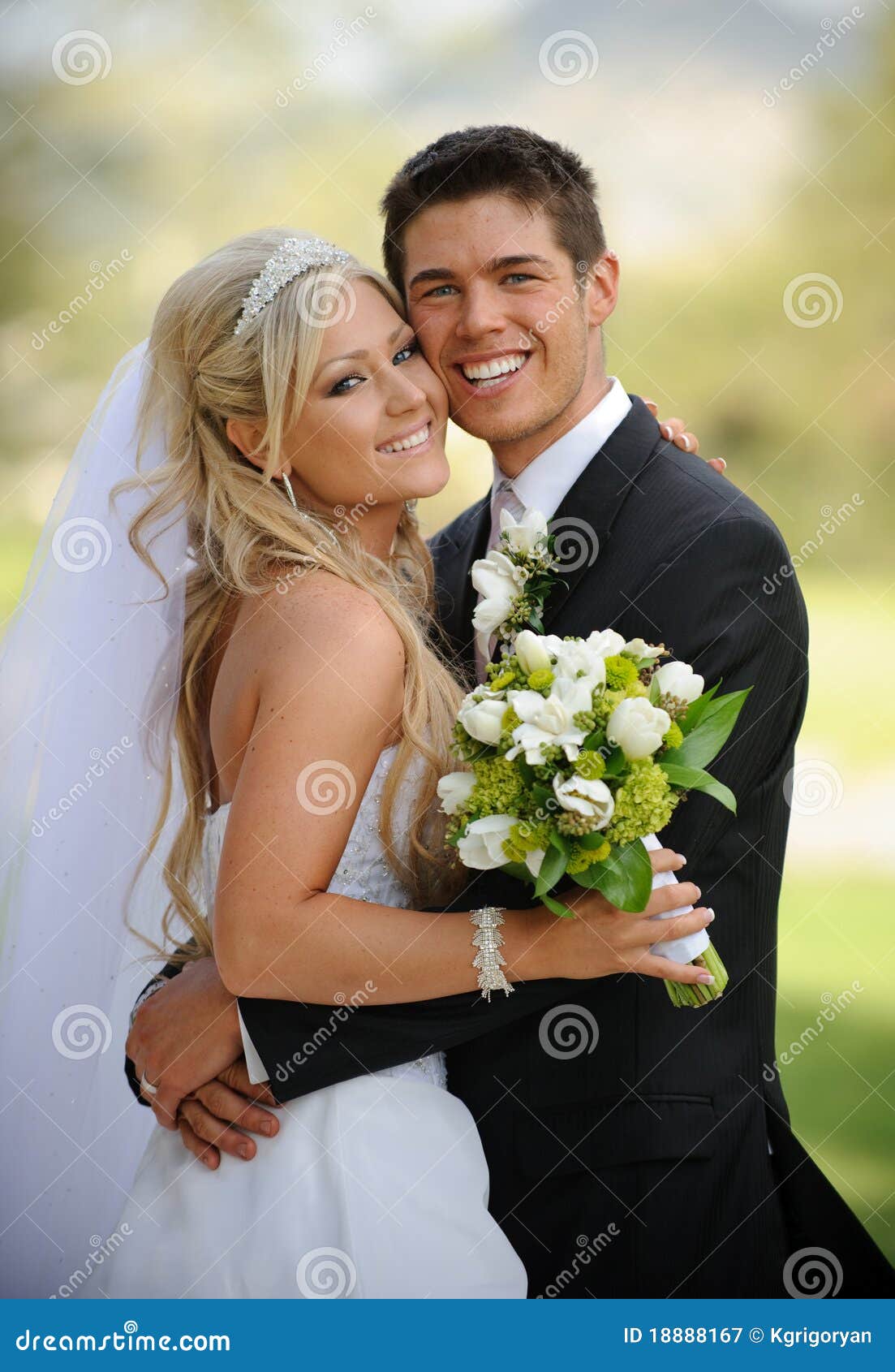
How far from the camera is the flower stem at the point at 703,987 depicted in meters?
2.36

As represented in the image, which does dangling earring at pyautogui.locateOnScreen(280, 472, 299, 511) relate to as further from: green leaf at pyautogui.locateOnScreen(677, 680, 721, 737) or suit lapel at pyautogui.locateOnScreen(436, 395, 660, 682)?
green leaf at pyautogui.locateOnScreen(677, 680, 721, 737)

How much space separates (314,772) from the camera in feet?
7.85

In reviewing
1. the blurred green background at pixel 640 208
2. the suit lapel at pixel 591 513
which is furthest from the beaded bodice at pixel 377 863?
the blurred green background at pixel 640 208

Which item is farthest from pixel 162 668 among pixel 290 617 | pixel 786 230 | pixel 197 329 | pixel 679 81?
pixel 786 230

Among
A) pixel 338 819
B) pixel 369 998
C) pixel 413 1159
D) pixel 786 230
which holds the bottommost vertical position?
pixel 413 1159

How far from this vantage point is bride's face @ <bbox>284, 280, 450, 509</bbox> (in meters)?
2.77

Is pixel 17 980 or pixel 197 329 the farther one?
pixel 17 980

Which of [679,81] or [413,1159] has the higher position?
[679,81]

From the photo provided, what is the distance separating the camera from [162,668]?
297 cm

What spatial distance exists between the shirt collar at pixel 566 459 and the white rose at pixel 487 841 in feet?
3.22

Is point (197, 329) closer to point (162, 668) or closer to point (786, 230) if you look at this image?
point (162, 668)

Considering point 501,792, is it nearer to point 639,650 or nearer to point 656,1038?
point 639,650

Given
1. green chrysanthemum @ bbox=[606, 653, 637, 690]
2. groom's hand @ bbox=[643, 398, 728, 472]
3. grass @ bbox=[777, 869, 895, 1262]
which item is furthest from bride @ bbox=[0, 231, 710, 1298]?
grass @ bbox=[777, 869, 895, 1262]

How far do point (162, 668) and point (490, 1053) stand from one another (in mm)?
1098
